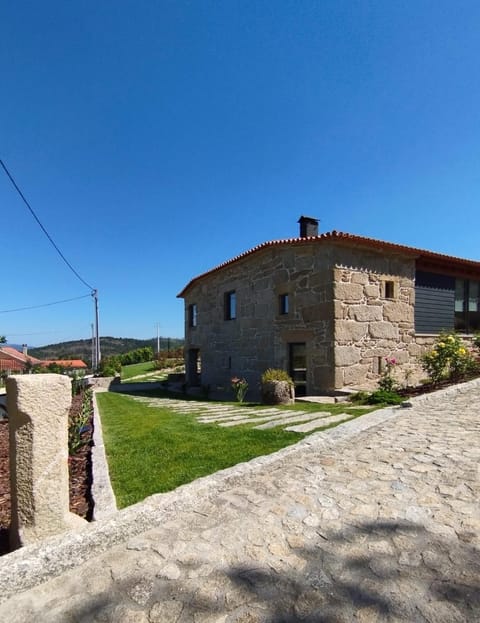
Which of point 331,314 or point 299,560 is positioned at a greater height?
point 331,314

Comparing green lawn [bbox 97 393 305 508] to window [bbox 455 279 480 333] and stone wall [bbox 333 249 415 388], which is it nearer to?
stone wall [bbox 333 249 415 388]

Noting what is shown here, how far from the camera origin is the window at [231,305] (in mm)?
14617

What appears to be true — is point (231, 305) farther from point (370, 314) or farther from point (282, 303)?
point (370, 314)

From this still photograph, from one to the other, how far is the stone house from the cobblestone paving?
6913 millimetres

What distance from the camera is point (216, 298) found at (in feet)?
52.1

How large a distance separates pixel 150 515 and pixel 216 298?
43.6ft

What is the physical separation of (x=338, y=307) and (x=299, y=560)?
28.1ft

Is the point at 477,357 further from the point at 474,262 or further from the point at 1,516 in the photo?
the point at 1,516

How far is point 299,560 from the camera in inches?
89.7

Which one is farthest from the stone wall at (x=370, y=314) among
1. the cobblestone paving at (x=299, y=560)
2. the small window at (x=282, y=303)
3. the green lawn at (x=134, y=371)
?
the green lawn at (x=134, y=371)

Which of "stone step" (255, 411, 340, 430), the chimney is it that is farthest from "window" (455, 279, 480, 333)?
"stone step" (255, 411, 340, 430)

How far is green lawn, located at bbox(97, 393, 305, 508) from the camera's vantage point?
11.7 feet

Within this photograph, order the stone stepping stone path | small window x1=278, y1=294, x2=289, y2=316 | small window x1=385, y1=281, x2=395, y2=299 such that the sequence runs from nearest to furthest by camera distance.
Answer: the stone stepping stone path, small window x1=385, y1=281, x2=395, y2=299, small window x1=278, y1=294, x2=289, y2=316

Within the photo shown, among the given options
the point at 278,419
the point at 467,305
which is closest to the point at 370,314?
the point at 467,305
